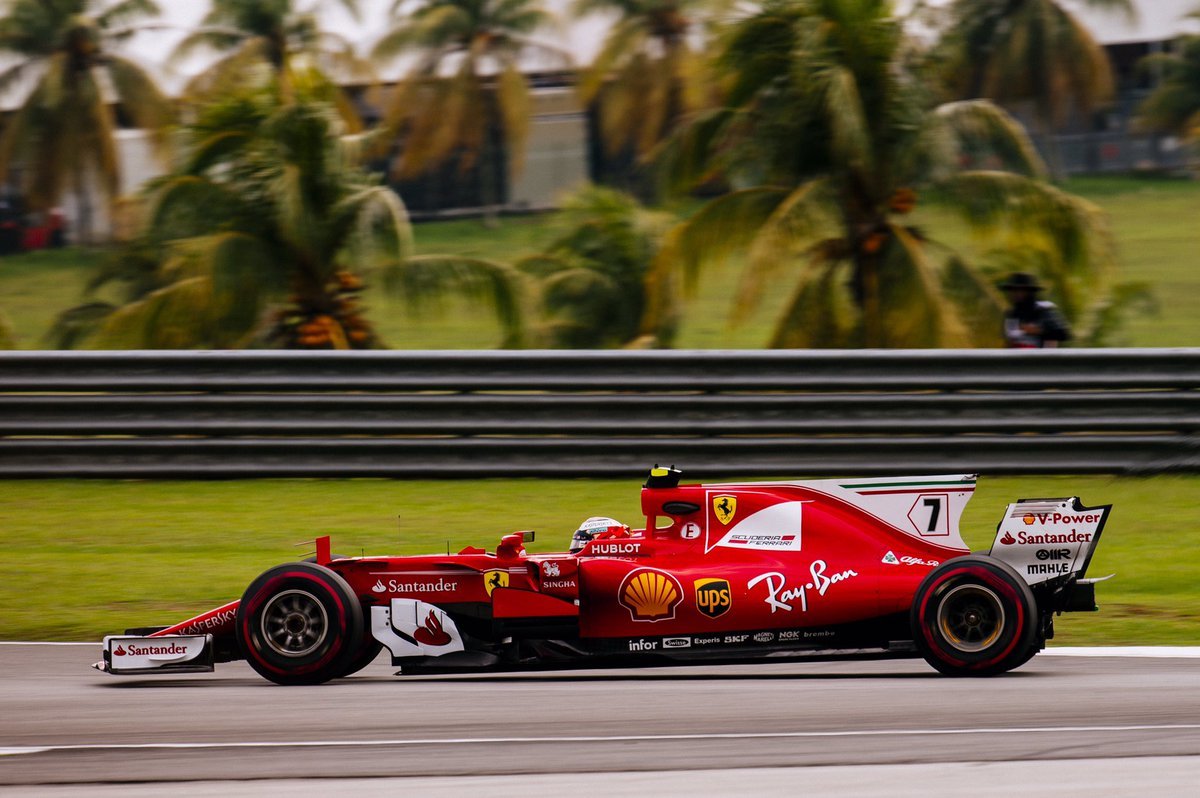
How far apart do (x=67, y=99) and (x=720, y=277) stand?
24595 mm

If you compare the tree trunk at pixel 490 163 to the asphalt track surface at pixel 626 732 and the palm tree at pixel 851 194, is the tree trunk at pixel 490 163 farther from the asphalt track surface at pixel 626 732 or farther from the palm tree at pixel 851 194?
the asphalt track surface at pixel 626 732

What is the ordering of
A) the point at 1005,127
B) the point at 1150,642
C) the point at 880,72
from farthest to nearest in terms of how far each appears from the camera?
the point at 1005,127
the point at 880,72
the point at 1150,642

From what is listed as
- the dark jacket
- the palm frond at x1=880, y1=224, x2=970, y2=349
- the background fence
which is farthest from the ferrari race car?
the palm frond at x1=880, y1=224, x2=970, y2=349

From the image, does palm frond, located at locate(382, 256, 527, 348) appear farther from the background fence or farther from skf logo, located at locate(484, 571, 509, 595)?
skf logo, located at locate(484, 571, 509, 595)

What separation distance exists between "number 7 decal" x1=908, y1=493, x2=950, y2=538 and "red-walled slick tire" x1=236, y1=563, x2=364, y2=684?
8.24ft

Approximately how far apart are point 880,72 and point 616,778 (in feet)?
34.8

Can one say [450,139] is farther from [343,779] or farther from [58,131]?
[343,779]

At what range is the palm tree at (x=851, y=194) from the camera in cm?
1441

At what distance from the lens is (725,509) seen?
7355 mm

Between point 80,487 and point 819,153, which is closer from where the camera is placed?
point 80,487

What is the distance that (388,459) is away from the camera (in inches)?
455

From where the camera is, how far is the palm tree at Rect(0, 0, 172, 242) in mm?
39031

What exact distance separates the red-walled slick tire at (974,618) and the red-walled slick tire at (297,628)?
8.20 ft

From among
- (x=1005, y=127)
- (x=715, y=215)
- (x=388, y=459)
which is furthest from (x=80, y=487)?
(x=1005, y=127)
